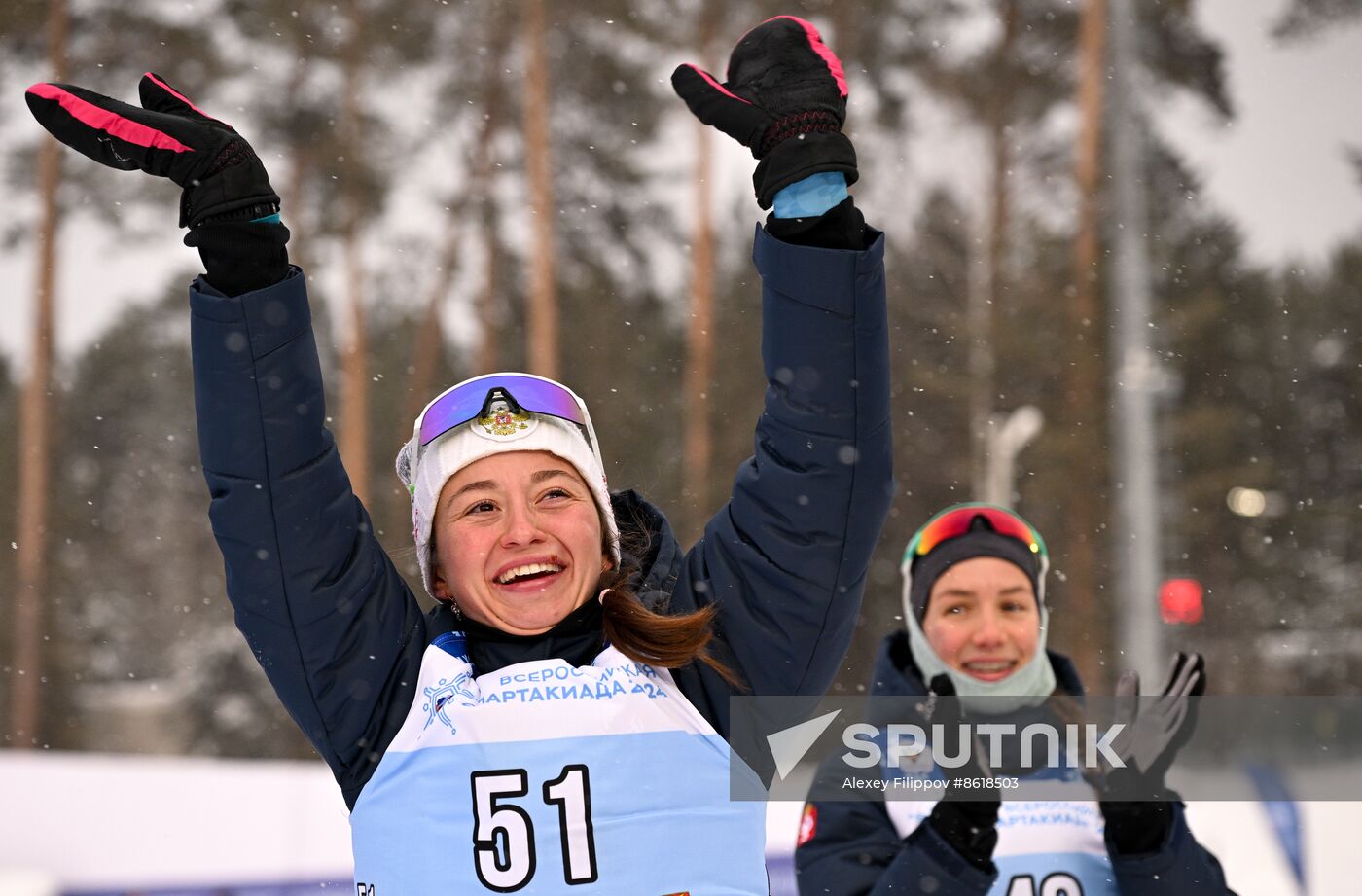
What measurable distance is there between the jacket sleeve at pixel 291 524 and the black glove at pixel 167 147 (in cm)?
13

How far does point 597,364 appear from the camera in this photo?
1827 cm

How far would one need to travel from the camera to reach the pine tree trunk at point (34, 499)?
17188 millimetres

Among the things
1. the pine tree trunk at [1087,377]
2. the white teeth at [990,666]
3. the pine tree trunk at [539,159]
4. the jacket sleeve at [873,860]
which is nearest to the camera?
the jacket sleeve at [873,860]

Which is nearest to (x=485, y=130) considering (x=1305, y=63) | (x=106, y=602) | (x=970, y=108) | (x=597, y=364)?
(x=597, y=364)

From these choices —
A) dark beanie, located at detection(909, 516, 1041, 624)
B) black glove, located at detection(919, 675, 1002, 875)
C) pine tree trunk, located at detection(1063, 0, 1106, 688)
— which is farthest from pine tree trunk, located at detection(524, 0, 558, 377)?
black glove, located at detection(919, 675, 1002, 875)

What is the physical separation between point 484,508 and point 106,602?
18823 millimetres

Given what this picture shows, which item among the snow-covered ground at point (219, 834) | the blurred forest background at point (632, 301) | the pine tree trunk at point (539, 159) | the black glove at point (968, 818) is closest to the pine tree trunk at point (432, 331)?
the blurred forest background at point (632, 301)

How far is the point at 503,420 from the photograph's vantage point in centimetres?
236

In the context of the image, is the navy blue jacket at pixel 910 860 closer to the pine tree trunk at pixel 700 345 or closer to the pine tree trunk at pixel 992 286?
the pine tree trunk at pixel 700 345

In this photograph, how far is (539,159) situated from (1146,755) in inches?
539

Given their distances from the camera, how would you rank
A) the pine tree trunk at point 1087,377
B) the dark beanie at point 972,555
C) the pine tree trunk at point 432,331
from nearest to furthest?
the dark beanie at point 972,555 → the pine tree trunk at point 1087,377 → the pine tree trunk at point 432,331

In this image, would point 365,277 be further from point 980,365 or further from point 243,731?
point 980,365

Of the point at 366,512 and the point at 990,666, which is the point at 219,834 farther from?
the point at 366,512

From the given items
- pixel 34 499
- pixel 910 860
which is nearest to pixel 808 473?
pixel 910 860
